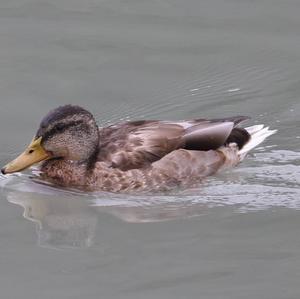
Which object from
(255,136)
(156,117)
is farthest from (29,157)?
(255,136)

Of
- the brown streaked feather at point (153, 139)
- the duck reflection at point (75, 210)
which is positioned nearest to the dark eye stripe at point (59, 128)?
the brown streaked feather at point (153, 139)

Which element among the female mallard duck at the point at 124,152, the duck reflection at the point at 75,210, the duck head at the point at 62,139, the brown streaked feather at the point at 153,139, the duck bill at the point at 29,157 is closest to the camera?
the duck reflection at the point at 75,210

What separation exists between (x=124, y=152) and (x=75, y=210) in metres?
0.90

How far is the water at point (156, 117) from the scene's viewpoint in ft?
25.6

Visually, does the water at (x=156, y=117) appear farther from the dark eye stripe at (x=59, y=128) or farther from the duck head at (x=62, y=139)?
the dark eye stripe at (x=59, y=128)

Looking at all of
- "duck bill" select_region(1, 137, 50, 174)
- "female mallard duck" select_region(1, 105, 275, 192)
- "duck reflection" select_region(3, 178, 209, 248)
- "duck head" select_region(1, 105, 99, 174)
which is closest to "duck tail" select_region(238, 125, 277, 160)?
"female mallard duck" select_region(1, 105, 275, 192)

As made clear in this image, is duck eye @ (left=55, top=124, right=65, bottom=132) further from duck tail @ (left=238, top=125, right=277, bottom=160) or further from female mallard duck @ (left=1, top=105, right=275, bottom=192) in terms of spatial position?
duck tail @ (left=238, top=125, right=277, bottom=160)

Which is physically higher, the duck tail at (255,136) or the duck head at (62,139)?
the duck head at (62,139)

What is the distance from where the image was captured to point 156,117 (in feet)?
37.8

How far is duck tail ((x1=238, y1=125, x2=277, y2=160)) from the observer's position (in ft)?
34.5

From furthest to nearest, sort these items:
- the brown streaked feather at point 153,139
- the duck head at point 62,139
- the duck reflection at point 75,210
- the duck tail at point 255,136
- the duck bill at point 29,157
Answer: the duck tail at point 255,136, the brown streaked feather at point 153,139, the duck head at point 62,139, the duck bill at point 29,157, the duck reflection at point 75,210

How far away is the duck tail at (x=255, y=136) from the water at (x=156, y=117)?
11 cm

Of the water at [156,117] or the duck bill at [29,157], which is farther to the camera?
the duck bill at [29,157]

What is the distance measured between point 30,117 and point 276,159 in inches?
98.4
